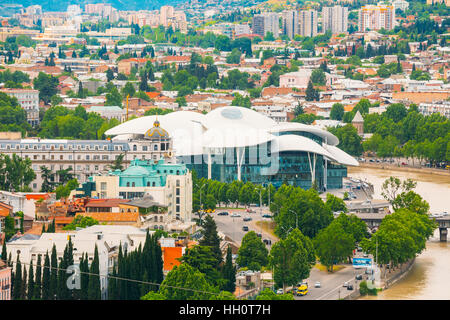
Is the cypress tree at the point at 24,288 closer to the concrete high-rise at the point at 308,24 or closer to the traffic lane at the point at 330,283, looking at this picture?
the traffic lane at the point at 330,283

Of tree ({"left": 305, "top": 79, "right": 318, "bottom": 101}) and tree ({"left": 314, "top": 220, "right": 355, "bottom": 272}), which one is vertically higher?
tree ({"left": 305, "top": 79, "right": 318, "bottom": 101})

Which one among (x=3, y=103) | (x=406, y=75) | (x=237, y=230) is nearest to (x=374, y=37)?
(x=406, y=75)

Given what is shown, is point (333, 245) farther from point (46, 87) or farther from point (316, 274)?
point (46, 87)

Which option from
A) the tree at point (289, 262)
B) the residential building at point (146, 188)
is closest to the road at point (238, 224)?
the residential building at point (146, 188)

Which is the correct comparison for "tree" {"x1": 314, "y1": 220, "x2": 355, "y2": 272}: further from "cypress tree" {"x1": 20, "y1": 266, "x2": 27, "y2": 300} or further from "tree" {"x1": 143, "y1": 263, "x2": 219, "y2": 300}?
"cypress tree" {"x1": 20, "y1": 266, "x2": 27, "y2": 300}

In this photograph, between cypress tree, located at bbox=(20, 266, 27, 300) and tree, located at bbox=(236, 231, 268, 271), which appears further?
tree, located at bbox=(236, 231, 268, 271)

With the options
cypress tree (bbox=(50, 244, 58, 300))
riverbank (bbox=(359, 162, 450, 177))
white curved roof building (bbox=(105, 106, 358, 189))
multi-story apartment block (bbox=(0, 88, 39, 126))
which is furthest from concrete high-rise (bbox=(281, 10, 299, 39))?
cypress tree (bbox=(50, 244, 58, 300))

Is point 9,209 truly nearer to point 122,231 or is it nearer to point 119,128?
point 122,231
